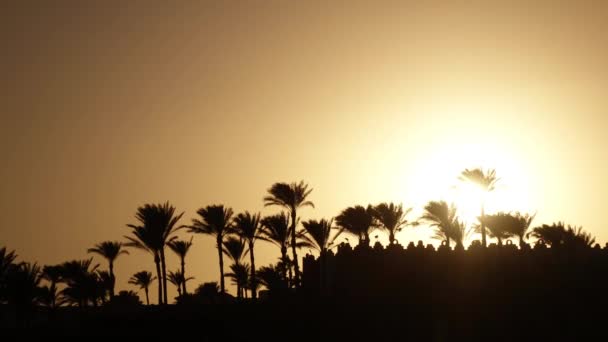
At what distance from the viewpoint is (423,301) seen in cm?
2814

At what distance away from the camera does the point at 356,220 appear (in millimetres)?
49750

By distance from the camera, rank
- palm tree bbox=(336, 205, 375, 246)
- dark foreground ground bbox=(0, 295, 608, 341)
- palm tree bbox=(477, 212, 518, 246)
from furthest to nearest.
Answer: palm tree bbox=(477, 212, 518, 246) → palm tree bbox=(336, 205, 375, 246) → dark foreground ground bbox=(0, 295, 608, 341)

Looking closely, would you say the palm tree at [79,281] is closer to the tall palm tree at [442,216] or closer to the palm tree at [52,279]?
the palm tree at [52,279]

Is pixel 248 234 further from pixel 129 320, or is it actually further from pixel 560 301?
pixel 560 301

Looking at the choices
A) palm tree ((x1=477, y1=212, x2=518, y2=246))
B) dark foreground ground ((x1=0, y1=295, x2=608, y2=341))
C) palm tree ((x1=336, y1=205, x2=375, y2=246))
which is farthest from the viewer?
palm tree ((x1=477, y1=212, x2=518, y2=246))

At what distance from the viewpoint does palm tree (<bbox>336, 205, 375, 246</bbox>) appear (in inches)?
1960

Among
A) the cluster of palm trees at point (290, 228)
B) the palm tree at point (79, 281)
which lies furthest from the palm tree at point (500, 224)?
the palm tree at point (79, 281)

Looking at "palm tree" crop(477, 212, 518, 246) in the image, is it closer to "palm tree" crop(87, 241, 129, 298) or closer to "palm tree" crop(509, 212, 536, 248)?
"palm tree" crop(509, 212, 536, 248)

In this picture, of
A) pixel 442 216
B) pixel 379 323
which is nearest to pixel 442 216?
pixel 442 216

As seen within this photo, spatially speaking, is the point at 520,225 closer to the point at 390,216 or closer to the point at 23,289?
the point at 390,216

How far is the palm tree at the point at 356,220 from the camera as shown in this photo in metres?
49.8

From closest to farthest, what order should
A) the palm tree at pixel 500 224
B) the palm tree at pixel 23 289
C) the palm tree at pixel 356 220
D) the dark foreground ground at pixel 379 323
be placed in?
the dark foreground ground at pixel 379 323, the palm tree at pixel 23 289, the palm tree at pixel 356 220, the palm tree at pixel 500 224

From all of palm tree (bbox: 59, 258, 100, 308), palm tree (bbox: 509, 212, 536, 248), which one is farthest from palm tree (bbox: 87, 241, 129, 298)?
palm tree (bbox: 509, 212, 536, 248)

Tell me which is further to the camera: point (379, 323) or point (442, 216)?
point (442, 216)
